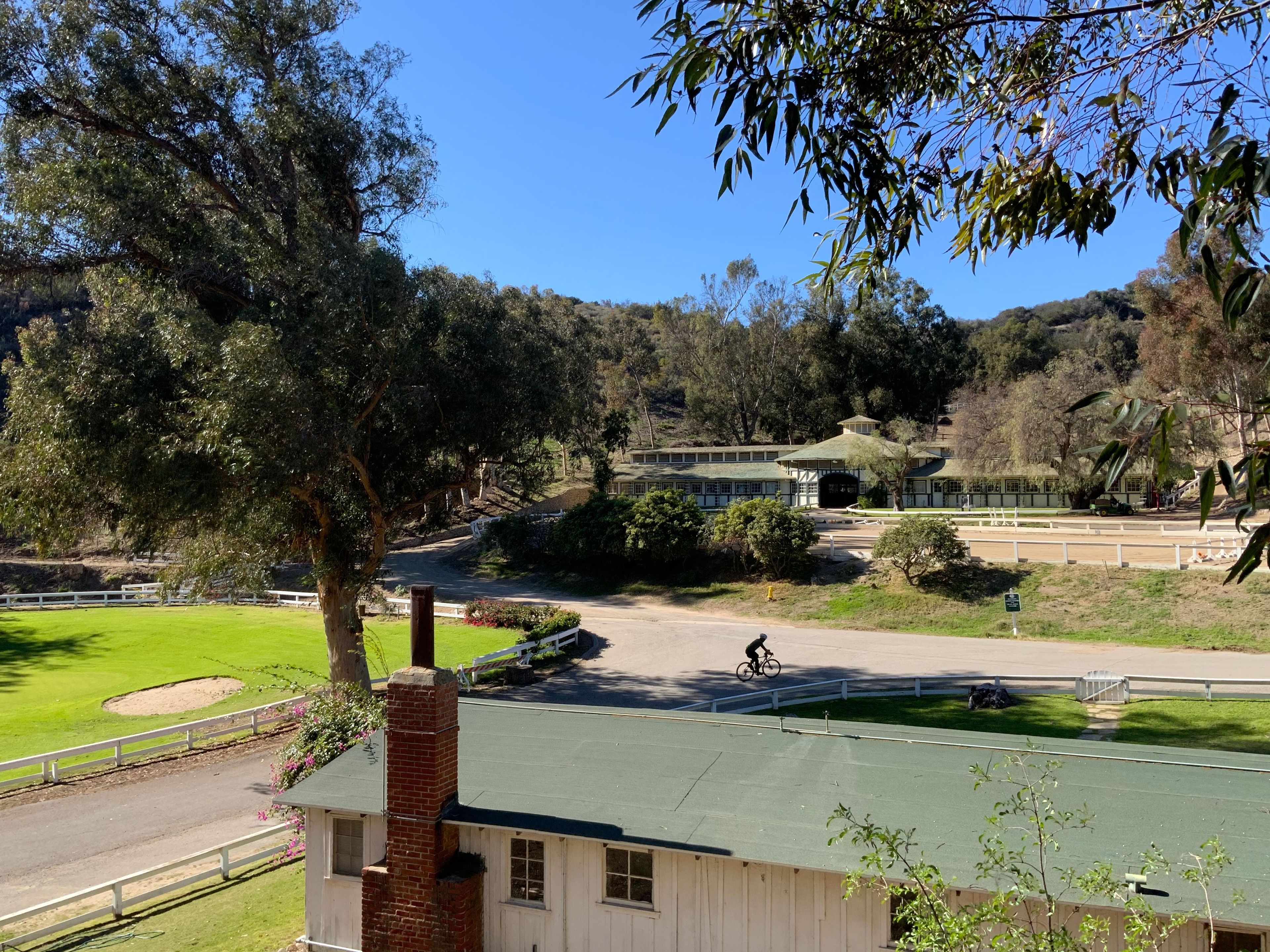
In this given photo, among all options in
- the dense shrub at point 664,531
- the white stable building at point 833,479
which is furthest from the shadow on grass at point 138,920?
the white stable building at point 833,479

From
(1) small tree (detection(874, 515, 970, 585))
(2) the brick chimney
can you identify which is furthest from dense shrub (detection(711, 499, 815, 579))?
(2) the brick chimney

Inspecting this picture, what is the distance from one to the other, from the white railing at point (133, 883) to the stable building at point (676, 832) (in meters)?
4.26

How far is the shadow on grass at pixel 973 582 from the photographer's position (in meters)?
34.1

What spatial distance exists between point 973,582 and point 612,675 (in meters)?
16.7

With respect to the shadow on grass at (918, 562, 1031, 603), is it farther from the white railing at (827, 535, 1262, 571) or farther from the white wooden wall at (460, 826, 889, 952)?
the white wooden wall at (460, 826, 889, 952)

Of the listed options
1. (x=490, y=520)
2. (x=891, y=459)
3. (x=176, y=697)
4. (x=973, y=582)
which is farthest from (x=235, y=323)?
(x=891, y=459)

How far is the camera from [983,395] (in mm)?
68625

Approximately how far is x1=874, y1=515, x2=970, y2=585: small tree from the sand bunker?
25348 mm

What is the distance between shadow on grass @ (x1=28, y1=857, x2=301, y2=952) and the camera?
11.2m

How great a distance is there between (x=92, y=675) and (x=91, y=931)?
17697mm

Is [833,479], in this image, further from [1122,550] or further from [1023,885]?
[1023,885]

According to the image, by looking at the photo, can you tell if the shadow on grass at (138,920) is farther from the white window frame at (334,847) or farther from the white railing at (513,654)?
the white railing at (513,654)

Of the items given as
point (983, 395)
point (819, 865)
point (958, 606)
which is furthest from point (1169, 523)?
point (819, 865)

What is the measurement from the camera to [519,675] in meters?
26.2
